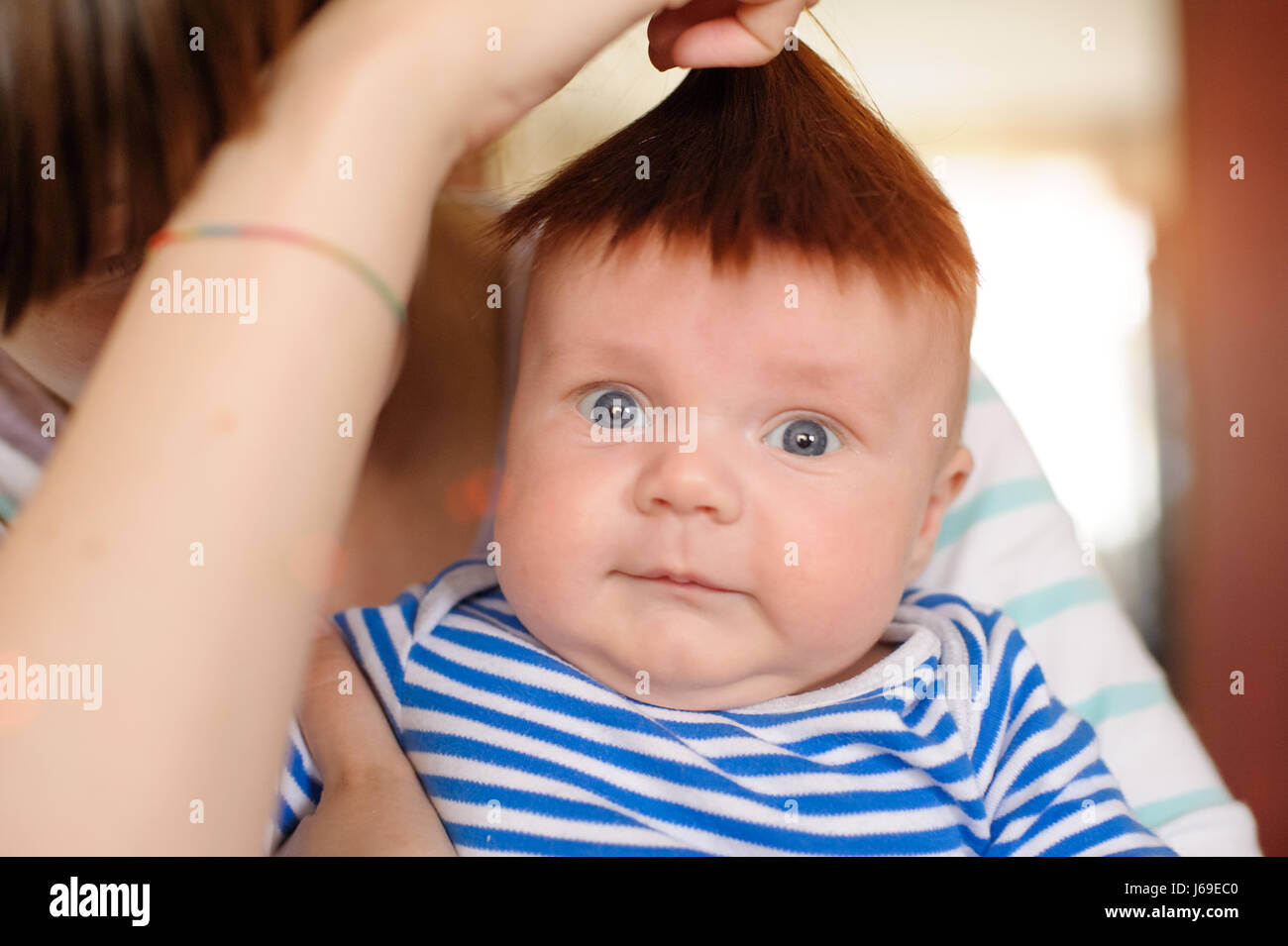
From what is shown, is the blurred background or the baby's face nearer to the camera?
the baby's face

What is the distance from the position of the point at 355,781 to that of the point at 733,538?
0.29 m

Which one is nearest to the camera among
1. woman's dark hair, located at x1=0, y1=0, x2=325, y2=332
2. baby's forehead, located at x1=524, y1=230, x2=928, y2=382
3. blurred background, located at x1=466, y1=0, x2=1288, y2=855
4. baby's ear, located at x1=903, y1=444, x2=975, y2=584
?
woman's dark hair, located at x1=0, y1=0, x2=325, y2=332

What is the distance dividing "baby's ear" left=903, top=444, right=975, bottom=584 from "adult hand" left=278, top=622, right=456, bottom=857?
0.40 meters

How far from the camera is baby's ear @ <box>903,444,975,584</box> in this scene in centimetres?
75

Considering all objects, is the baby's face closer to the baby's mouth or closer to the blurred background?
the baby's mouth

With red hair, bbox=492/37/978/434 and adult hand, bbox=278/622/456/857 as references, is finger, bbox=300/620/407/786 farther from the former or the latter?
red hair, bbox=492/37/978/434

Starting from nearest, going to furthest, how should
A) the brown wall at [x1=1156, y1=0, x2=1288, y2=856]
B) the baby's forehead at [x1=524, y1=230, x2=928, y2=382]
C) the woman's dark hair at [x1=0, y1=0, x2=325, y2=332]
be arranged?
1. the woman's dark hair at [x1=0, y1=0, x2=325, y2=332]
2. the baby's forehead at [x1=524, y1=230, x2=928, y2=382]
3. the brown wall at [x1=1156, y1=0, x2=1288, y2=856]

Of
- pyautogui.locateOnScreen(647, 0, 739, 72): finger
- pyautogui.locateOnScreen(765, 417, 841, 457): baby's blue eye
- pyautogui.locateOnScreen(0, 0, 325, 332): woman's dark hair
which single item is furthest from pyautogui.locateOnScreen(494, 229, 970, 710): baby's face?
pyautogui.locateOnScreen(0, 0, 325, 332): woman's dark hair

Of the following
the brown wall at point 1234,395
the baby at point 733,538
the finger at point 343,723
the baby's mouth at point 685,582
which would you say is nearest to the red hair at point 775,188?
the baby at point 733,538

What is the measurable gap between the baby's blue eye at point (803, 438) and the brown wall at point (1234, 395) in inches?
29.0

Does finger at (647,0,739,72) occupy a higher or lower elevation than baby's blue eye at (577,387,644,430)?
higher

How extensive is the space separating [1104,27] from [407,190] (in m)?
0.87

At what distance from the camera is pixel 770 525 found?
1.99 feet

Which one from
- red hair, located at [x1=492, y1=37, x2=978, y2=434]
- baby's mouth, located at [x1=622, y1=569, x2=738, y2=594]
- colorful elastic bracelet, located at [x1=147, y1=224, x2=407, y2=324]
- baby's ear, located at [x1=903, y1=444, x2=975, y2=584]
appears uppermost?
red hair, located at [x1=492, y1=37, x2=978, y2=434]
